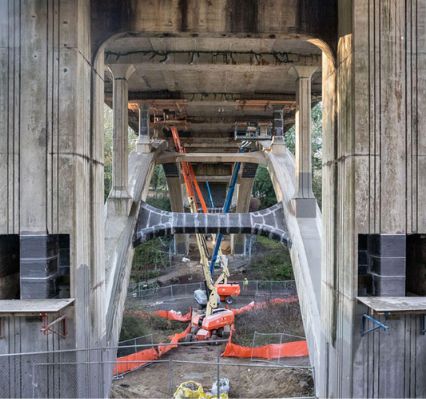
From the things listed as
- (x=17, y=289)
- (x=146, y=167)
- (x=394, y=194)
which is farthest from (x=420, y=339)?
(x=146, y=167)

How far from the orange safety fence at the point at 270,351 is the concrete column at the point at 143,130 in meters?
→ 9.83

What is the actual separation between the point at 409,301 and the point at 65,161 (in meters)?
6.44

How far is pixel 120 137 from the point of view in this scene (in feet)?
45.0

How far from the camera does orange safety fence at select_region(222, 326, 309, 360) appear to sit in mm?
16328

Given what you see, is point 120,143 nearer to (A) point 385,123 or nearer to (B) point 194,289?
(A) point 385,123

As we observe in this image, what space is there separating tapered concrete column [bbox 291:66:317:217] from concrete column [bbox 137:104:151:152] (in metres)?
7.87

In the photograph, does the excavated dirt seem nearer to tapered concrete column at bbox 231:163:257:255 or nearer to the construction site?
the construction site

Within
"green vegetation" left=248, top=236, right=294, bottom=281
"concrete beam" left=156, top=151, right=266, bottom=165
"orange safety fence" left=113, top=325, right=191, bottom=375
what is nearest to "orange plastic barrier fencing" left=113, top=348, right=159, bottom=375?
"orange safety fence" left=113, top=325, right=191, bottom=375

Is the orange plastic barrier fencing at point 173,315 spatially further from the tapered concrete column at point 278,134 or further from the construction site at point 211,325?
the tapered concrete column at point 278,134

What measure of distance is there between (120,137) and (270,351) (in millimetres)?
10682

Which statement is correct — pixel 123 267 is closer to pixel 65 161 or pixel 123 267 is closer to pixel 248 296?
pixel 65 161

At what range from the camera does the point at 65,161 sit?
705cm

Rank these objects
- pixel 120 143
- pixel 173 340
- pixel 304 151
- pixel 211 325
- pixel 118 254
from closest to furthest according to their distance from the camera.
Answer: pixel 118 254, pixel 120 143, pixel 304 151, pixel 211 325, pixel 173 340

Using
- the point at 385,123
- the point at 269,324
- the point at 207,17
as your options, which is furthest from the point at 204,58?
the point at 269,324
